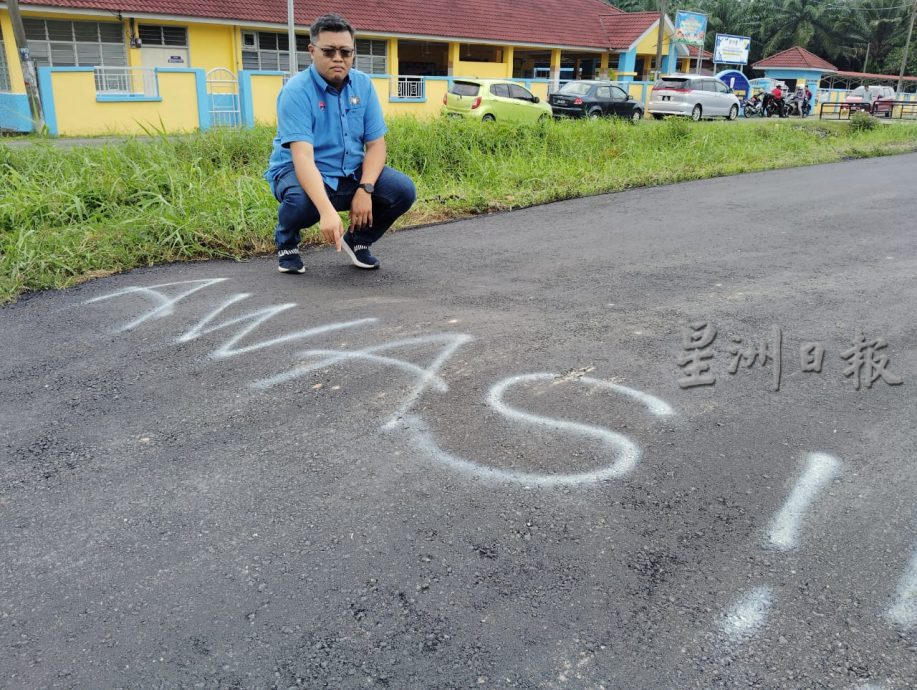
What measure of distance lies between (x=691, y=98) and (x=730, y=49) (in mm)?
19239

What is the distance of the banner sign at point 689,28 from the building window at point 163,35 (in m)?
22.4

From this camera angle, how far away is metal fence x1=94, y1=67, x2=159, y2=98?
1669 cm

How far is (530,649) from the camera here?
5.82ft

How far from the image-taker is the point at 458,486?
238cm

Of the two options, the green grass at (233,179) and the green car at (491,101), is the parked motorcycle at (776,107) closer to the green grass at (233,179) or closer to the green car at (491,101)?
the green car at (491,101)

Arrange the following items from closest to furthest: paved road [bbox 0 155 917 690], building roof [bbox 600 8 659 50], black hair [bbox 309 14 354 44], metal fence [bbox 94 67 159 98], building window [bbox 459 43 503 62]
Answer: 1. paved road [bbox 0 155 917 690]
2. black hair [bbox 309 14 354 44]
3. metal fence [bbox 94 67 159 98]
4. building window [bbox 459 43 503 62]
5. building roof [bbox 600 8 659 50]

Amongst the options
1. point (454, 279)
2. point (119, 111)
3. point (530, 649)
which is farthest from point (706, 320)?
point (119, 111)

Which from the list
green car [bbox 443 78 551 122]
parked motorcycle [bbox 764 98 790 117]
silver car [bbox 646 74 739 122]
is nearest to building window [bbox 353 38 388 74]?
green car [bbox 443 78 551 122]

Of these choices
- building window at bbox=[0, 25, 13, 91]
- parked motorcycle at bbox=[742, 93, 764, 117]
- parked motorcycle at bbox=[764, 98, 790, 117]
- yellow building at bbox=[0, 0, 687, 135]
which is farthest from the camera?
parked motorcycle at bbox=[742, 93, 764, 117]

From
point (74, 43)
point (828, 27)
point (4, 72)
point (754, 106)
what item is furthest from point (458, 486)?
point (828, 27)

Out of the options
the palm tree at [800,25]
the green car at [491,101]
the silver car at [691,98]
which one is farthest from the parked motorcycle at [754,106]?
the palm tree at [800,25]

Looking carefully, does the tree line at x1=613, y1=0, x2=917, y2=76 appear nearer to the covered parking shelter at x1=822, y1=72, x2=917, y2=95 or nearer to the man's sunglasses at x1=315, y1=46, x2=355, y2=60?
the covered parking shelter at x1=822, y1=72, x2=917, y2=95

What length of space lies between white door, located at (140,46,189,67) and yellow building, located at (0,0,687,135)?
0.09 feet

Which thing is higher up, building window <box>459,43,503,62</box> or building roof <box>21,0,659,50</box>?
building roof <box>21,0,659,50</box>
